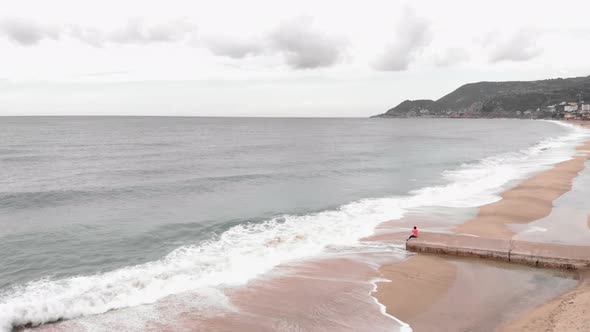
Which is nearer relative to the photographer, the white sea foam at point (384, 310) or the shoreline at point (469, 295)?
the shoreline at point (469, 295)

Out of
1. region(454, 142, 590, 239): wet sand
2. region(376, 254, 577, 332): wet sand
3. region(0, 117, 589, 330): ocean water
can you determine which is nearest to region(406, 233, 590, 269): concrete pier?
region(376, 254, 577, 332): wet sand

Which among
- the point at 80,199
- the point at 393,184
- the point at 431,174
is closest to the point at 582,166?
the point at 431,174

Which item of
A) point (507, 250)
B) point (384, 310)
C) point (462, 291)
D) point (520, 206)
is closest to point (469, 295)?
point (462, 291)

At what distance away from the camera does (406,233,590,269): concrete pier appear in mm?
16016

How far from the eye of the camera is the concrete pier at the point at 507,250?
1602cm

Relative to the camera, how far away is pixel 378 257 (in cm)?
1797

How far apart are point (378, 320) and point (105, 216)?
19578mm

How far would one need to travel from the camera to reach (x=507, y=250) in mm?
17000

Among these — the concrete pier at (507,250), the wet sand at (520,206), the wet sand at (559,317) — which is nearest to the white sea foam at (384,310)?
the wet sand at (559,317)

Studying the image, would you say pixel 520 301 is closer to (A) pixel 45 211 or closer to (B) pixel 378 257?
(B) pixel 378 257

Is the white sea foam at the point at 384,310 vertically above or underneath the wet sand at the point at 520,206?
underneath

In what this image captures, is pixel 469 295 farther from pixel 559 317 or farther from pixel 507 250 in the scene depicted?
pixel 507 250

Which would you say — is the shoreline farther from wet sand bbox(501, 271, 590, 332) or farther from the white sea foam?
the white sea foam

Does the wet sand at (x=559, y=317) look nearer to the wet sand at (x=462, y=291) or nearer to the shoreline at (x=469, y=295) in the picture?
the shoreline at (x=469, y=295)
